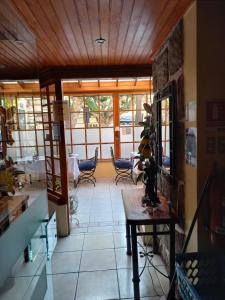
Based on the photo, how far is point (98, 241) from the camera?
3.14 metres

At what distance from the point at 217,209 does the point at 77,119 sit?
→ 5551 mm

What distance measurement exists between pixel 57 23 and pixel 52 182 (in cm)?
224

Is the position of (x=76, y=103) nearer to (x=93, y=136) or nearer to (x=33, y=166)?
(x=93, y=136)

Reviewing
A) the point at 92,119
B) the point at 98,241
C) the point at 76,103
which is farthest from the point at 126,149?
the point at 98,241

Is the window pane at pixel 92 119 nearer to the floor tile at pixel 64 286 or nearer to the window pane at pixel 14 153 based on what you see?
the window pane at pixel 14 153

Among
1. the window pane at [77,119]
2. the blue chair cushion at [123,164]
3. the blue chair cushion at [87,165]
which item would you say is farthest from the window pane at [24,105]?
the window pane at [77,119]

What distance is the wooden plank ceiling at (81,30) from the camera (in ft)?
5.18

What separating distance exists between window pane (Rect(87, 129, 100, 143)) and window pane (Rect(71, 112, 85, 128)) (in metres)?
0.31

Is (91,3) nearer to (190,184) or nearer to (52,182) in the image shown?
(190,184)

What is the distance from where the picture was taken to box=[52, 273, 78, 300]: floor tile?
2.18 metres

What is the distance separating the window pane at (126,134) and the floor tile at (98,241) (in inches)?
145

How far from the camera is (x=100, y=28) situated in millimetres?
1938

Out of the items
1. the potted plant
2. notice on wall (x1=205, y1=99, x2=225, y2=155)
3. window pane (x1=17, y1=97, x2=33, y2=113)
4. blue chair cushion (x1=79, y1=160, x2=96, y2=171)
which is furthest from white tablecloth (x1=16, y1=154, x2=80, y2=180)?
blue chair cushion (x1=79, y1=160, x2=96, y2=171)

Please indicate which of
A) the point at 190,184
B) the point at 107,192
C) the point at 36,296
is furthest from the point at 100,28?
the point at 107,192
